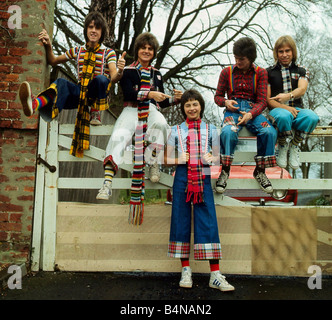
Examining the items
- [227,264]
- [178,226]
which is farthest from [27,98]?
[227,264]

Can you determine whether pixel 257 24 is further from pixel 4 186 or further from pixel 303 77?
pixel 4 186

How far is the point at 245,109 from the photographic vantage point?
11.4 ft

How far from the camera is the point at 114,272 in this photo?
11.7ft

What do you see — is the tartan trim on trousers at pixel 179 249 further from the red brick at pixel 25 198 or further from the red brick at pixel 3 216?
the red brick at pixel 3 216

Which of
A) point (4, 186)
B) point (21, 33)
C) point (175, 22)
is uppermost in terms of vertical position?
point (175, 22)

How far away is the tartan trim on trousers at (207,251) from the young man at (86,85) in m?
1.58

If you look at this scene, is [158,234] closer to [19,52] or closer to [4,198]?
[4,198]

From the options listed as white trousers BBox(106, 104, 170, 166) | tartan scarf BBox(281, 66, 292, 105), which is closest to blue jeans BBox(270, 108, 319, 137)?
tartan scarf BBox(281, 66, 292, 105)

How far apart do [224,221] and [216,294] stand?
810 millimetres

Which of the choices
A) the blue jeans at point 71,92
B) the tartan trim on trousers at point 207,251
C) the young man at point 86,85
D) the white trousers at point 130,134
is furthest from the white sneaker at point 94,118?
the tartan trim on trousers at point 207,251

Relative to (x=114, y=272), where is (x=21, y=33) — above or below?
above

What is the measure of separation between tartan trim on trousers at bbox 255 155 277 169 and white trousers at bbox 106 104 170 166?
3.25 ft

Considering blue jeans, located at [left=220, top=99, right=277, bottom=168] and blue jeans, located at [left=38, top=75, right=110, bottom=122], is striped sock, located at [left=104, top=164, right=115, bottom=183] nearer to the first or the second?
blue jeans, located at [left=38, top=75, right=110, bottom=122]
